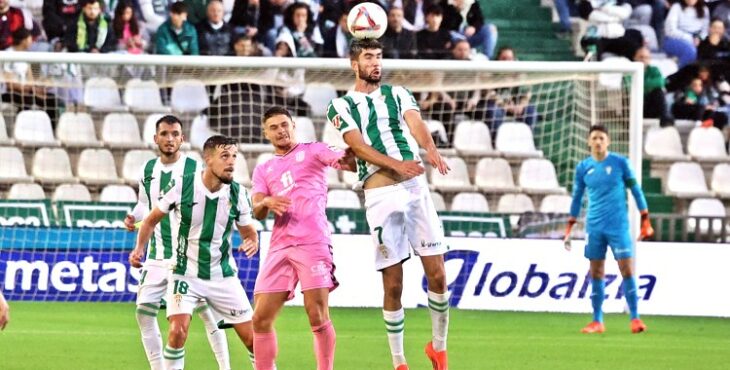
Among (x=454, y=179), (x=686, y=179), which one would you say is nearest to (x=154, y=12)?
(x=454, y=179)

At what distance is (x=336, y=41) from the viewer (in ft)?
60.1

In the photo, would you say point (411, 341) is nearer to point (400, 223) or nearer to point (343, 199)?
point (400, 223)

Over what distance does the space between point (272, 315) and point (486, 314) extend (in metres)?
6.78

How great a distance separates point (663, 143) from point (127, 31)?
279 inches

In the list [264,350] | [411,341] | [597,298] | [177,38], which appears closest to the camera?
[264,350]

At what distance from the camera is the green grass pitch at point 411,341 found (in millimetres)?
10125

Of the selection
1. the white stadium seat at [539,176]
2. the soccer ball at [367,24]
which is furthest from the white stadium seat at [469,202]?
the soccer ball at [367,24]

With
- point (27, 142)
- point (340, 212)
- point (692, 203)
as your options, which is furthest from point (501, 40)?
point (27, 142)

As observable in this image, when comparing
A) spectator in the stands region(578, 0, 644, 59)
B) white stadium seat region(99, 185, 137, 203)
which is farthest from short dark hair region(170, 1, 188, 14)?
spectator in the stands region(578, 0, 644, 59)

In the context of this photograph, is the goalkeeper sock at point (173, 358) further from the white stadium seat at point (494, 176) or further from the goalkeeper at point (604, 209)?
the white stadium seat at point (494, 176)

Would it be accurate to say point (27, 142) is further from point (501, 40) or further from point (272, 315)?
point (272, 315)

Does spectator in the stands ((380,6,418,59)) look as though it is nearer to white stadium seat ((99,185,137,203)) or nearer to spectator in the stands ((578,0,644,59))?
spectator in the stands ((578,0,644,59))

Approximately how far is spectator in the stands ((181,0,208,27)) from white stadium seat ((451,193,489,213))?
4.31 metres

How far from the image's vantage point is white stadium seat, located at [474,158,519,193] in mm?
16297
